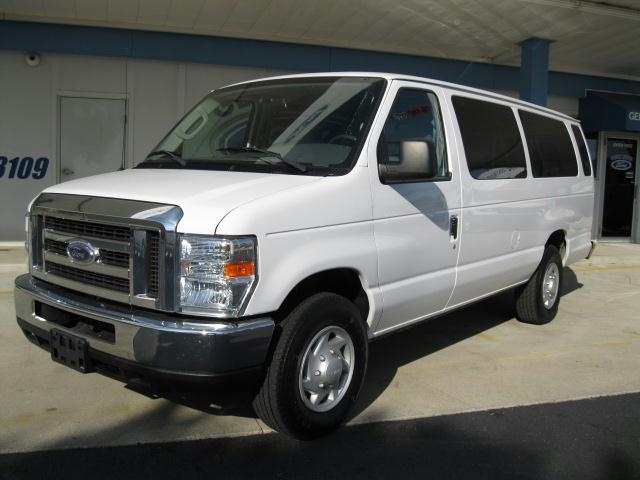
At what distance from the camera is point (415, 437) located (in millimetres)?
3664

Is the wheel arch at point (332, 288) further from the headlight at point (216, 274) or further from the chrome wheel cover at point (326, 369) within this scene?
the headlight at point (216, 274)

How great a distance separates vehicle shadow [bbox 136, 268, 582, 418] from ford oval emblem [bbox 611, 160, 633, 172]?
6.56 meters

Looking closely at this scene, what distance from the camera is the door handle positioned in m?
4.36

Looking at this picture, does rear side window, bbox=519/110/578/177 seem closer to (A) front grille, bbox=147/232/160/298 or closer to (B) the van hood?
(B) the van hood

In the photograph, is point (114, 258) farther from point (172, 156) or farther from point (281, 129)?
point (281, 129)

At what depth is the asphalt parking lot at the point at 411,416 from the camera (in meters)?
3.35

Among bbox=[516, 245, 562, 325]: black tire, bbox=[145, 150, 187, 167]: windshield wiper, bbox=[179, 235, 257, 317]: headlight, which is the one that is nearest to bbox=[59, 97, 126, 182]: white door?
bbox=[145, 150, 187, 167]: windshield wiper

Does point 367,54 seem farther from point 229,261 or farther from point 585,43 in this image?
point 229,261

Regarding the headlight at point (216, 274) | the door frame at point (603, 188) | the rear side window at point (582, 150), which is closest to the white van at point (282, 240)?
the headlight at point (216, 274)

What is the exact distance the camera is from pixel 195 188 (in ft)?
10.6

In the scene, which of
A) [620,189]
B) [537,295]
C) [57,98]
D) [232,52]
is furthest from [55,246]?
[620,189]

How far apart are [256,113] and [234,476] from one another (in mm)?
2393

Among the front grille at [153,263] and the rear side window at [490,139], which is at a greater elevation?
the rear side window at [490,139]

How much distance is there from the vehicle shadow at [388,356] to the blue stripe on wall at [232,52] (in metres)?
5.43
